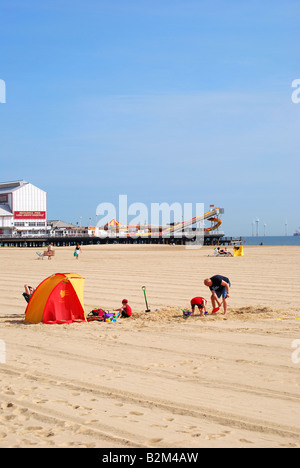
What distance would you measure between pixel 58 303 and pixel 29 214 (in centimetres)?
8082

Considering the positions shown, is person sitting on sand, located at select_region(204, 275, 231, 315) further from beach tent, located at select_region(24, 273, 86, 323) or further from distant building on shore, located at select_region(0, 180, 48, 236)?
distant building on shore, located at select_region(0, 180, 48, 236)

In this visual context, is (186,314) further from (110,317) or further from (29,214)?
(29,214)

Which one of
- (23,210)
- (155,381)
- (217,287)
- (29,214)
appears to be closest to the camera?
(155,381)

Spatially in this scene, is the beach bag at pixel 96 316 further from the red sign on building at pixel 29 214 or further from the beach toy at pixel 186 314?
the red sign on building at pixel 29 214

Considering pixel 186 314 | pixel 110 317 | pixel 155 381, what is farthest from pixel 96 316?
pixel 155 381

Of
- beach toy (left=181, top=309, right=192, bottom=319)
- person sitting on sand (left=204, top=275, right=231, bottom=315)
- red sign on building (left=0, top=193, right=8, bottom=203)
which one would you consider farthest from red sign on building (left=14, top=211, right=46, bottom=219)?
beach toy (left=181, top=309, right=192, bottom=319)

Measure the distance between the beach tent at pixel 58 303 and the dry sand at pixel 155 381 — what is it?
1.26ft

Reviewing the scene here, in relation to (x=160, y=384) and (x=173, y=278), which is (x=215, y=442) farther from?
(x=173, y=278)

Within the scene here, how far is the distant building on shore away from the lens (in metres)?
86.2

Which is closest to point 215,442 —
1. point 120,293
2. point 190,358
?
point 190,358

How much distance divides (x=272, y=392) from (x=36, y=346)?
420 centimetres

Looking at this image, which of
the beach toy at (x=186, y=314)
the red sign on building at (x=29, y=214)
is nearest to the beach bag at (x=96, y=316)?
the beach toy at (x=186, y=314)

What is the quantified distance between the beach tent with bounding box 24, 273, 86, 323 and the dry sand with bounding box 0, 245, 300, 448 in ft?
1.26

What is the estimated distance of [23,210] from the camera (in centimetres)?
8900
